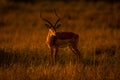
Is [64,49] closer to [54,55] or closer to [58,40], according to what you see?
[58,40]

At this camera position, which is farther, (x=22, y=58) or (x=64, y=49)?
(x=64, y=49)

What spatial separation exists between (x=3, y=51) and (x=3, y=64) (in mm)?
934

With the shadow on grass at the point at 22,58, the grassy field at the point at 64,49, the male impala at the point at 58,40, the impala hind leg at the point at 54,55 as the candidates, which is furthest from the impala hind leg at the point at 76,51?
the shadow on grass at the point at 22,58

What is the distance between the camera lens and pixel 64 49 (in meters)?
10.5

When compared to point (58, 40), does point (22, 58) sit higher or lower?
lower

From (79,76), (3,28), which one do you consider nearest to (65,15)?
(3,28)

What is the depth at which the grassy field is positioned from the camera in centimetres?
806

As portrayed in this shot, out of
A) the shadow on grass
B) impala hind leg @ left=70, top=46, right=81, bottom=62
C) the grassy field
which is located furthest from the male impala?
the shadow on grass

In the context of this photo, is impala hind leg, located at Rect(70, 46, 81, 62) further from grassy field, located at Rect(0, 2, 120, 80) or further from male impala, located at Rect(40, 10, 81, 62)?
grassy field, located at Rect(0, 2, 120, 80)

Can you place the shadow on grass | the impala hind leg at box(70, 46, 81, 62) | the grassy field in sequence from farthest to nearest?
the impala hind leg at box(70, 46, 81, 62), the shadow on grass, the grassy field

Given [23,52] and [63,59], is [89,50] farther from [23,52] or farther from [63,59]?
[23,52]

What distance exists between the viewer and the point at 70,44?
9602 mm

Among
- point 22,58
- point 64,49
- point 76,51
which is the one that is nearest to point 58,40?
point 76,51

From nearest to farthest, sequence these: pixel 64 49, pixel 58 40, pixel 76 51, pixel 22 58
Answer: pixel 22 58 < pixel 58 40 < pixel 76 51 < pixel 64 49
